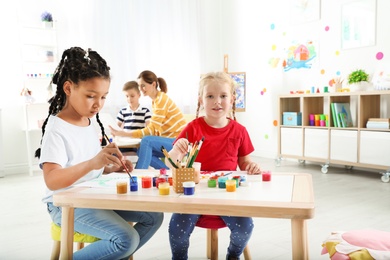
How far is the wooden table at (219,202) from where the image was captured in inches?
38.0

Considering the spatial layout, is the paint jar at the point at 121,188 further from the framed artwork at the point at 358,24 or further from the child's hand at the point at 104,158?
the framed artwork at the point at 358,24

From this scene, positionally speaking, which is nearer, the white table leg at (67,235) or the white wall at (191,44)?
the white table leg at (67,235)

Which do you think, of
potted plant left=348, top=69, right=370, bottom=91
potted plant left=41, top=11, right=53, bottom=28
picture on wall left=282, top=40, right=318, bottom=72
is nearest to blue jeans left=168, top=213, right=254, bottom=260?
potted plant left=348, top=69, right=370, bottom=91

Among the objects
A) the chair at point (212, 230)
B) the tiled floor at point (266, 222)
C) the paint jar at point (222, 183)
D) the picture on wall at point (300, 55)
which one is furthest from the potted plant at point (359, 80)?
the paint jar at point (222, 183)

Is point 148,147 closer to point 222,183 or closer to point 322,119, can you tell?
point 222,183

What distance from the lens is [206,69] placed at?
591 centimetres

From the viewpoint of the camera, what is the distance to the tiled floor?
2031 mm

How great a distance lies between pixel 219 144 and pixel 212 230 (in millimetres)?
386

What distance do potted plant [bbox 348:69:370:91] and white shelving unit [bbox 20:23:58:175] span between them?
348 cm

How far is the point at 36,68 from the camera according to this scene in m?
4.68

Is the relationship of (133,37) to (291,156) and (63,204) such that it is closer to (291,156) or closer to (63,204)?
(291,156)

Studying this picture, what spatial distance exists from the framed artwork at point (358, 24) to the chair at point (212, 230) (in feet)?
10.7

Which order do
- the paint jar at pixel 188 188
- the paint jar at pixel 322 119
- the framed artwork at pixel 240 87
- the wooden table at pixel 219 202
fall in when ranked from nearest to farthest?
1. the wooden table at pixel 219 202
2. the paint jar at pixel 188 188
3. the paint jar at pixel 322 119
4. the framed artwork at pixel 240 87

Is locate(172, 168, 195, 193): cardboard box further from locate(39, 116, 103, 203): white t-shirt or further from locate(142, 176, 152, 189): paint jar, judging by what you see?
locate(39, 116, 103, 203): white t-shirt
